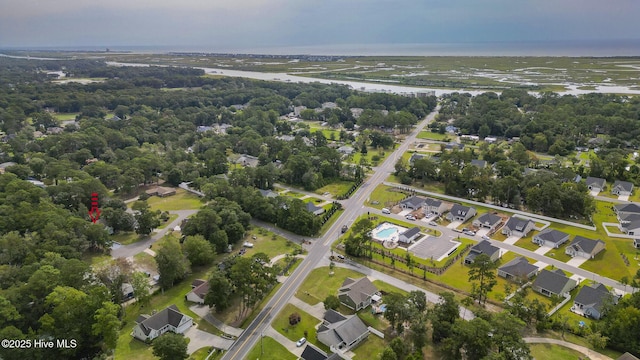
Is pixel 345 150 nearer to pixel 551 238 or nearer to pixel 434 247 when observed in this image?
pixel 434 247

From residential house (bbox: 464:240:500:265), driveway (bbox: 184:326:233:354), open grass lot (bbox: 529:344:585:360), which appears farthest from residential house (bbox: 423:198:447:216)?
driveway (bbox: 184:326:233:354)

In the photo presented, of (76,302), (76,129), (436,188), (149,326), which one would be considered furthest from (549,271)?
(76,129)

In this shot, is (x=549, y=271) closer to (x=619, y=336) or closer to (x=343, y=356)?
(x=619, y=336)

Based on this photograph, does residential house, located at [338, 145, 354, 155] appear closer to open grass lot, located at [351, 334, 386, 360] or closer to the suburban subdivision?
the suburban subdivision

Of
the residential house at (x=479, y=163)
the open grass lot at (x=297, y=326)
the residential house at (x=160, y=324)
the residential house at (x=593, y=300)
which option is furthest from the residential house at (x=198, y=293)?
the residential house at (x=479, y=163)

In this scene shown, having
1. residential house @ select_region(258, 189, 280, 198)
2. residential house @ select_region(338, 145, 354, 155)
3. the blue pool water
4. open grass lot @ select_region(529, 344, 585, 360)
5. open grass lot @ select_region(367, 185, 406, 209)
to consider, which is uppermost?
residential house @ select_region(338, 145, 354, 155)
